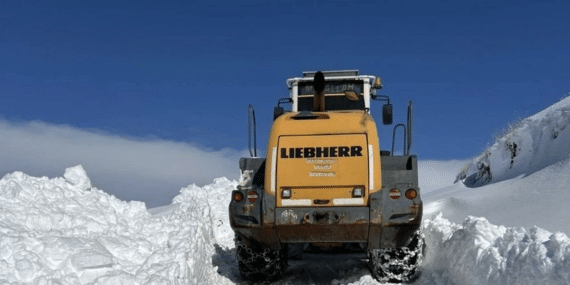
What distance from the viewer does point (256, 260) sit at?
7219mm

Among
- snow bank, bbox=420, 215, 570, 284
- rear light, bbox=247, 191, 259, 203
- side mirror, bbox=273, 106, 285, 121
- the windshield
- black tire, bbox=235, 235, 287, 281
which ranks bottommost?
black tire, bbox=235, 235, 287, 281

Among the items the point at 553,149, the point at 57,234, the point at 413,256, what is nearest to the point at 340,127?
the point at 413,256

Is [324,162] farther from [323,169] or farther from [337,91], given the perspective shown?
[337,91]

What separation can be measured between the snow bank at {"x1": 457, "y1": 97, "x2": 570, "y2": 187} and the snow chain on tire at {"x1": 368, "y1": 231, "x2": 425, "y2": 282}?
297 inches

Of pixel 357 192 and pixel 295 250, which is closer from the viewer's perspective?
pixel 357 192

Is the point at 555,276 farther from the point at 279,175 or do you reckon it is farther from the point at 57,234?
the point at 57,234

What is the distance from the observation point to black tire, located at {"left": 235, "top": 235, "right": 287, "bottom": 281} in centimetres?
722

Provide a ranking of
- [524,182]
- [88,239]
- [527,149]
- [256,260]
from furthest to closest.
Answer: [527,149], [524,182], [256,260], [88,239]

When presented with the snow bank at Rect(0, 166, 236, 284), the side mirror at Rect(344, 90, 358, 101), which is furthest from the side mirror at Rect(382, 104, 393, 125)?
the snow bank at Rect(0, 166, 236, 284)

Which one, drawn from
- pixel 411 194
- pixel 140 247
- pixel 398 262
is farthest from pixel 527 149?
pixel 140 247

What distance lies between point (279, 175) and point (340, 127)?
39.2 inches

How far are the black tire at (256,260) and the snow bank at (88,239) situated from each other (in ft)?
1.45

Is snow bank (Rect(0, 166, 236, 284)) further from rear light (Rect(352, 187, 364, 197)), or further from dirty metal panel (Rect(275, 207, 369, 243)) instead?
rear light (Rect(352, 187, 364, 197))

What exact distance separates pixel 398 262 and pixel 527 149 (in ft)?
35.2
